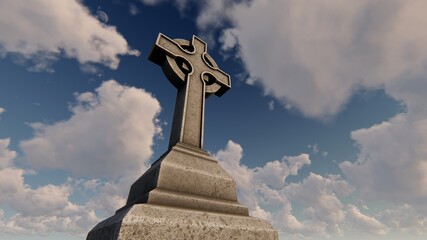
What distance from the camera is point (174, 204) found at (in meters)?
3.06

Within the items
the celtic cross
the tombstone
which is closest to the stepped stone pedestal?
the tombstone

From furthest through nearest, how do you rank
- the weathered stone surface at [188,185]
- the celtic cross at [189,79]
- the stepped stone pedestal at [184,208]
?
the celtic cross at [189,79] → the weathered stone surface at [188,185] → the stepped stone pedestal at [184,208]

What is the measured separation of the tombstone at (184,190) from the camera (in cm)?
263

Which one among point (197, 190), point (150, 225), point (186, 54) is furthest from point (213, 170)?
point (186, 54)

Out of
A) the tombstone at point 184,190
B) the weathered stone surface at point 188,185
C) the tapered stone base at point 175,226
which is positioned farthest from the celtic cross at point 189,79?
the tapered stone base at point 175,226

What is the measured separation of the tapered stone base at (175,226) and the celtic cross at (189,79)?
161 centimetres

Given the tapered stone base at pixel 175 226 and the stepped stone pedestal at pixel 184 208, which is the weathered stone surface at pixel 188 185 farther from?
the tapered stone base at pixel 175 226

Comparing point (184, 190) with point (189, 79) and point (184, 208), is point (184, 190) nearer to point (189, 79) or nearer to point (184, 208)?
point (184, 208)

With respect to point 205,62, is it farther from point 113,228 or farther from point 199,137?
point 113,228

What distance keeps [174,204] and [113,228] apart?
2.50 feet

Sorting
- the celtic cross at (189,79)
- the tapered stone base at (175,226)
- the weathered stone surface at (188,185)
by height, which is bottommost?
the tapered stone base at (175,226)

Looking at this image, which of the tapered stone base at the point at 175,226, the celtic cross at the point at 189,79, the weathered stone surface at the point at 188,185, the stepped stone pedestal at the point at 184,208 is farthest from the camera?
the celtic cross at the point at 189,79

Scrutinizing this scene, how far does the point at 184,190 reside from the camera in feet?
11.2

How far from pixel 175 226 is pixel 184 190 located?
0.75 meters
